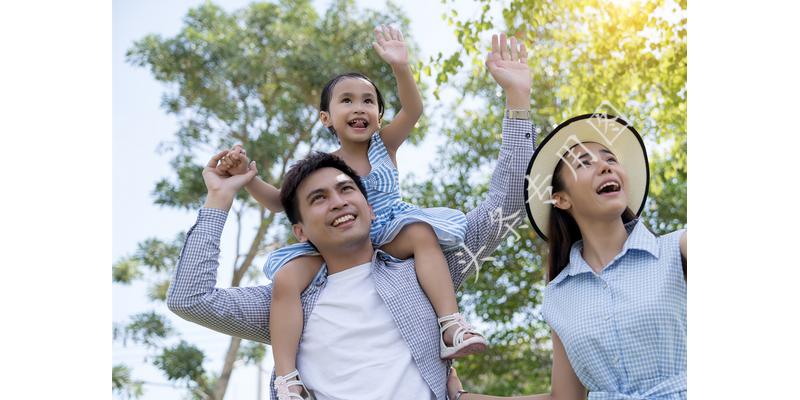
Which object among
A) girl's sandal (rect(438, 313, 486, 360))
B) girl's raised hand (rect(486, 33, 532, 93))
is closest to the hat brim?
girl's raised hand (rect(486, 33, 532, 93))

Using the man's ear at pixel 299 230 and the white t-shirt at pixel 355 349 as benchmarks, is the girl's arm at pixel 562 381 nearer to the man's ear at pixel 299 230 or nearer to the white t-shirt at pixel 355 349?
the white t-shirt at pixel 355 349

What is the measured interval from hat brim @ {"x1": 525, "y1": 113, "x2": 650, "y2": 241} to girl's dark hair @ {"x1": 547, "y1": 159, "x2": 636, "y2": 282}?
2cm

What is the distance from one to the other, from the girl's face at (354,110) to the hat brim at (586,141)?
1.69 ft

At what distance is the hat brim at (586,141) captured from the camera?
6.19 feet

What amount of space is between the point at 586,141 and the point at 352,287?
58 cm

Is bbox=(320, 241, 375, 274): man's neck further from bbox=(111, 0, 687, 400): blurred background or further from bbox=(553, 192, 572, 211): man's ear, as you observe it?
bbox=(111, 0, 687, 400): blurred background

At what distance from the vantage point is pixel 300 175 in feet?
6.56

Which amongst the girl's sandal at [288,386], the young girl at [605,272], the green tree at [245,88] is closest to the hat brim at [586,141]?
the young girl at [605,272]

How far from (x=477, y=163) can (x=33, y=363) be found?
404 centimetres

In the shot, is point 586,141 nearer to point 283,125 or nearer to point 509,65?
point 509,65

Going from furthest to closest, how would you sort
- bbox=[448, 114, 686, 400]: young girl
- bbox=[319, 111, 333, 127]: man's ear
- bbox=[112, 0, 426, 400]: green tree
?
1. bbox=[112, 0, 426, 400]: green tree
2. bbox=[319, 111, 333, 127]: man's ear
3. bbox=[448, 114, 686, 400]: young girl

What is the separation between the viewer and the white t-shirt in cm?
183
